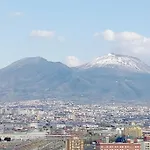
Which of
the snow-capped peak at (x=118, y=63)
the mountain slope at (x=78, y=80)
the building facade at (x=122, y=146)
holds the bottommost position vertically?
the building facade at (x=122, y=146)

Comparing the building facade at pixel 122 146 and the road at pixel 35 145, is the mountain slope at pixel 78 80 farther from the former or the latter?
the building facade at pixel 122 146

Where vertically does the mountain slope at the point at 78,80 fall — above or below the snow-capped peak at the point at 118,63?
below

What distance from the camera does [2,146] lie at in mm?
46781

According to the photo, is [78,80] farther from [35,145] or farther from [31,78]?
[35,145]

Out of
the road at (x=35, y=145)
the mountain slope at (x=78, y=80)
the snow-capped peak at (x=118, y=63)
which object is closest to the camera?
the road at (x=35, y=145)

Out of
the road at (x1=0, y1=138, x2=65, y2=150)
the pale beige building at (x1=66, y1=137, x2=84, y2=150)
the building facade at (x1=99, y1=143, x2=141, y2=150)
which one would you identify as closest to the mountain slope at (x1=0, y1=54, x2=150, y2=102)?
the road at (x1=0, y1=138, x2=65, y2=150)

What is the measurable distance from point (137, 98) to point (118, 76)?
13515mm

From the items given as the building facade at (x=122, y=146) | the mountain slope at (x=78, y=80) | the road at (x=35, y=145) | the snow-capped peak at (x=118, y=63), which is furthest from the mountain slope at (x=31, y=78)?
the building facade at (x=122, y=146)

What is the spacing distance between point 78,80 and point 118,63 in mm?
22406

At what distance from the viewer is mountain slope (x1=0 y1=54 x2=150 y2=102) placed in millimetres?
137250

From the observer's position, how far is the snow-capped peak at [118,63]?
165 meters

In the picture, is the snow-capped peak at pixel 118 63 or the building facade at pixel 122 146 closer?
the building facade at pixel 122 146

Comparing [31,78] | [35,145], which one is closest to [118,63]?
[31,78]

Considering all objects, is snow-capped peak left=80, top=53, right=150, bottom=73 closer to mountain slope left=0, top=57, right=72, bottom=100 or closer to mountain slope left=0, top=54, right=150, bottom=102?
mountain slope left=0, top=54, right=150, bottom=102
